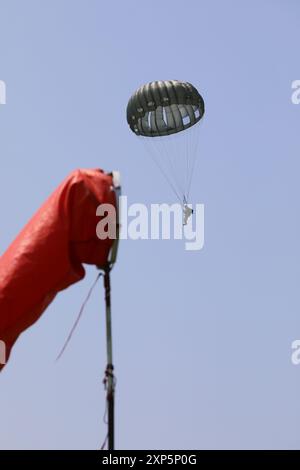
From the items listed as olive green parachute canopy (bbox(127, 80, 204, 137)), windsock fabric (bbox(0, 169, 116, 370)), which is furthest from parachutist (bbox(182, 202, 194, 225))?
windsock fabric (bbox(0, 169, 116, 370))

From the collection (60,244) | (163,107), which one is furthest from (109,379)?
(163,107)

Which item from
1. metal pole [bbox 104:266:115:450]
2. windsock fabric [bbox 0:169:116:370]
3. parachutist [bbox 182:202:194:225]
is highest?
parachutist [bbox 182:202:194:225]

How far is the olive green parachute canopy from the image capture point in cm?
4825

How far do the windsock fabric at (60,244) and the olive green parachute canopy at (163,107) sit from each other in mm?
37162

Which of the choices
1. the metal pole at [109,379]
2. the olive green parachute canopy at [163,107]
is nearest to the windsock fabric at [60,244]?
the metal pole at [109,379]

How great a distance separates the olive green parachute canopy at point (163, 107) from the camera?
1900 inches

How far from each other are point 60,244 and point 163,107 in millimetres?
38503

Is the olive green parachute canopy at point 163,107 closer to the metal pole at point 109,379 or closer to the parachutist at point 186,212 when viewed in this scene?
the parachutist at point 186,212

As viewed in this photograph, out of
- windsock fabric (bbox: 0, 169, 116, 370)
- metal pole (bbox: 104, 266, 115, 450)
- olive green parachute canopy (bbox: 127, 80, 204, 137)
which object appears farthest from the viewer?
olive green parachute canopy (bbox: 127, 80, 204, 137)

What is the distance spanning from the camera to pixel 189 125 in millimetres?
50812

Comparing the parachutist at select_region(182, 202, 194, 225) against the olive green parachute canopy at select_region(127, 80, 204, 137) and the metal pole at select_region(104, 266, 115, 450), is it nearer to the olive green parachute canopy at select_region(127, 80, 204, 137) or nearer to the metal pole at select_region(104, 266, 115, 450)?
the olive green parachute canopy at select_region(127, 80, 204, 137)

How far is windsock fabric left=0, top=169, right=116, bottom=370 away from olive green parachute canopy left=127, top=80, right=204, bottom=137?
37.2m

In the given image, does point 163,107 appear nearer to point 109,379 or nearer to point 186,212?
point 186,212

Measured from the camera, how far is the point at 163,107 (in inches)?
1928
